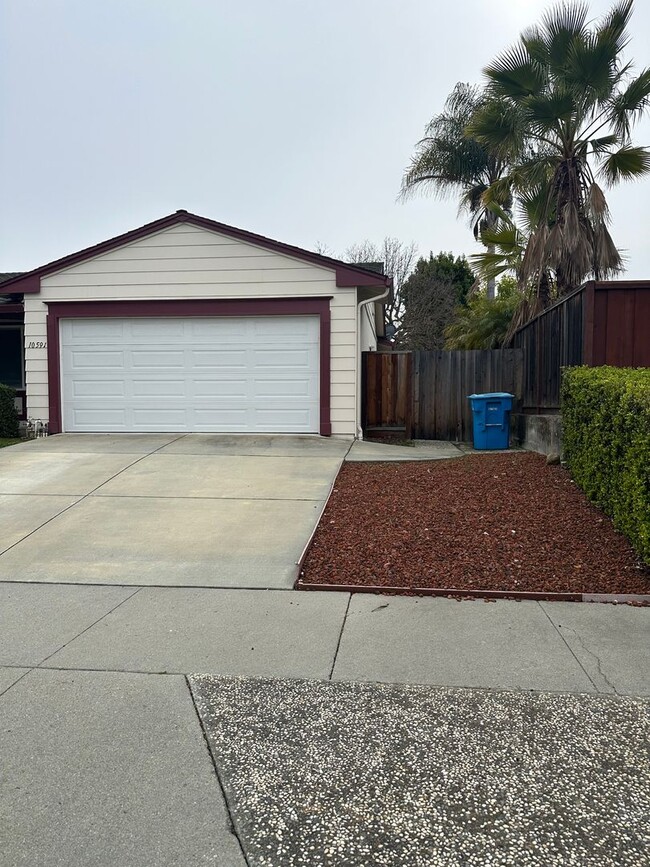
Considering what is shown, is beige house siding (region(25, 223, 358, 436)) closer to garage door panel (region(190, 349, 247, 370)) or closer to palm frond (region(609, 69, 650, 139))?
garage door panel (region(190, 349, 247, 370))

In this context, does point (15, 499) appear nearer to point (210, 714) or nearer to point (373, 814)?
point (210, 714)

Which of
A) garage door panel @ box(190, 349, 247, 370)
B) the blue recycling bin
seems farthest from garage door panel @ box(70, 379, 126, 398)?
the blue recycling bin

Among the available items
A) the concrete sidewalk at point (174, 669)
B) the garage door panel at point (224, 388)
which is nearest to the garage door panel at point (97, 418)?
the garage door panel at point (224, 388)

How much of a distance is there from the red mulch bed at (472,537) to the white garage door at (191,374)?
380 cm

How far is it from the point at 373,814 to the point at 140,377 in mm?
10870

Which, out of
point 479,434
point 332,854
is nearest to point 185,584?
point 332,854

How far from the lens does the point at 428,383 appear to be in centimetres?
1318

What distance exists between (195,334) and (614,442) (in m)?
8.33

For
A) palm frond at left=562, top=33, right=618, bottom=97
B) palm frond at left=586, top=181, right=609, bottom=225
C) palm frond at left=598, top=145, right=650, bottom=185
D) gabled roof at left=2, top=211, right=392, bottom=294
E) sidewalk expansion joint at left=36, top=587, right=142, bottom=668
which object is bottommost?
sidewalk expansion joint at left=36, top=587, right=142, bottom=668

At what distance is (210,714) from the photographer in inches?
136

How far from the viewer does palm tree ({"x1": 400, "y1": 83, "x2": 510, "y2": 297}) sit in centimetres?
2448

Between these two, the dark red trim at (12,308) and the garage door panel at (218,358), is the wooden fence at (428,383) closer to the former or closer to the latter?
the garage door panel at (218,358)

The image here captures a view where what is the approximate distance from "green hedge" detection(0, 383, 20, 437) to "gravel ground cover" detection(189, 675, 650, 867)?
10.9m

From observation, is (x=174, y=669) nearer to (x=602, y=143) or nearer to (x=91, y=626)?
(x=91, y=626)
